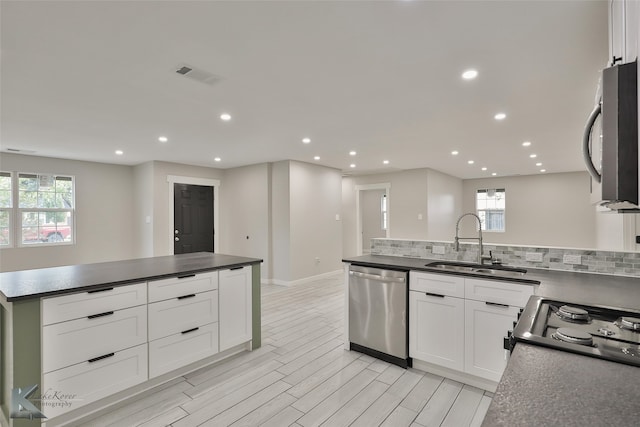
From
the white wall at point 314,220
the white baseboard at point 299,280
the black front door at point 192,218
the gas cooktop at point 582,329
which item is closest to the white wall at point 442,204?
the white wall at point 314,220

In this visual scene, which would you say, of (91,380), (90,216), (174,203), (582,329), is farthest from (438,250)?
(90,216)

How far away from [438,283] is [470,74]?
1.69 meters

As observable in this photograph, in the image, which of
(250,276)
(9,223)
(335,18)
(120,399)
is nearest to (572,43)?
(335,18)

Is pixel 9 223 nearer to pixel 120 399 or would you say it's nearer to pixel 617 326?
pixel 120 399

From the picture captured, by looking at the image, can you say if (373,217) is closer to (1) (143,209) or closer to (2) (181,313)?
(1) (143,209)

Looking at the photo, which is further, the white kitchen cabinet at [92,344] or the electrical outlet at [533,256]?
the electrical outlet at [533,256]

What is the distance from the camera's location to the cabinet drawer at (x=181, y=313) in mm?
2357

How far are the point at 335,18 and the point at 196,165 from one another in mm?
5629

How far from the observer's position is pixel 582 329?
1163mm

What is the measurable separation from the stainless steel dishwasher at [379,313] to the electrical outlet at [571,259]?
121cm

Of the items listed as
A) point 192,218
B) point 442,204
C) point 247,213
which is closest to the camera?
point 247,213

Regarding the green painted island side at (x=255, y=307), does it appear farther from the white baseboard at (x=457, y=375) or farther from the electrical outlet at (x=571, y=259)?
the electrical outlet at (x=571, y=259)

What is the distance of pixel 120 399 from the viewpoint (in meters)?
2.18

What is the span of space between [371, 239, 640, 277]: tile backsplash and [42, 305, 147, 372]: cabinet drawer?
2.47m
